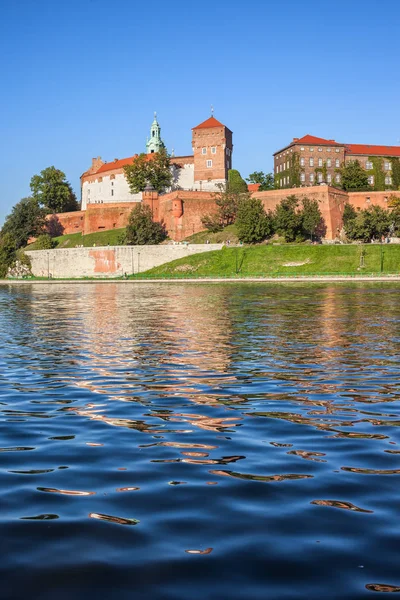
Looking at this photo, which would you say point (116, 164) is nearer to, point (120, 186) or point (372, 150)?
point (120, 186)

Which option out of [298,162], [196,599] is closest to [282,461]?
[196,599]

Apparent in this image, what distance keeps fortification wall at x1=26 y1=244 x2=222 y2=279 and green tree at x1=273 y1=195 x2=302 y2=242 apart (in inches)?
291

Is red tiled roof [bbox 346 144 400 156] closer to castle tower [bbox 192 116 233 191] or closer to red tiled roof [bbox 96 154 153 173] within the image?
castle tower [bbox 192 116 233 191]

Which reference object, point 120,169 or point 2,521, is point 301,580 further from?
point 120,169

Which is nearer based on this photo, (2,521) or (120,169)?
(2,521)

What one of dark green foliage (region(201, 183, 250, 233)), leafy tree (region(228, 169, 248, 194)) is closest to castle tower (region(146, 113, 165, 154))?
leafy tree (region(228, 169, 248, 194))

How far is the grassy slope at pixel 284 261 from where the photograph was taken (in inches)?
2852

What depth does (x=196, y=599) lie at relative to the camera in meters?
4.23

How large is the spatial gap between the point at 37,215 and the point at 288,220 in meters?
44.5

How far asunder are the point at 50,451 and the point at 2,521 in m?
2.28

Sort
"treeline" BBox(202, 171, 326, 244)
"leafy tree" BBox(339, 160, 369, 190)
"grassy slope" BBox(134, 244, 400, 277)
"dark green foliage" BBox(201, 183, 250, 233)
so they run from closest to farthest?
"grassy slope" BBox(134, 244, 400, 277)
"treeline" BBox(202, 171, 326, 244)
"dark green foliage" BBox(201, 183, 250, 233)
"leafy tree" BBox(339, 160, 369, 190)

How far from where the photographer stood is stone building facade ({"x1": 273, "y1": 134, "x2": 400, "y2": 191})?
324 feet

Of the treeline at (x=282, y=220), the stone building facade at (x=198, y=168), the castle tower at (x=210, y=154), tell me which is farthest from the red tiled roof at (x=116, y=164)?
the treeline at (x=282, y=220)

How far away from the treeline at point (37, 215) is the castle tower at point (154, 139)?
15.0 meters
